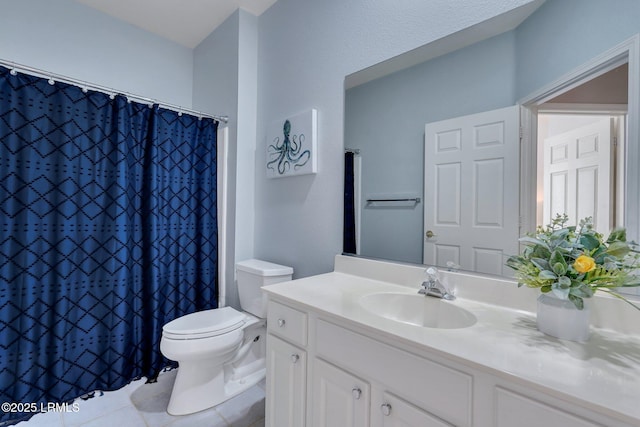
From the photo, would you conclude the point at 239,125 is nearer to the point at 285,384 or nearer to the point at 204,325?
the point at 204,325

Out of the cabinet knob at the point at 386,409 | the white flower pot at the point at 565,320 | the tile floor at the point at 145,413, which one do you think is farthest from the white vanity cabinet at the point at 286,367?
the white flower pot at the point at 565,320

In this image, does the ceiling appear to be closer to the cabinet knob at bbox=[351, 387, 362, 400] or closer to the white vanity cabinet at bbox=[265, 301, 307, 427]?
the white vanity cabinet at bbox=[265, 301, 307, 427]

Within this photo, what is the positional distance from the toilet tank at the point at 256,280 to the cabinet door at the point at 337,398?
780mm

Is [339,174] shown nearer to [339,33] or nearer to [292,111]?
[292,111]

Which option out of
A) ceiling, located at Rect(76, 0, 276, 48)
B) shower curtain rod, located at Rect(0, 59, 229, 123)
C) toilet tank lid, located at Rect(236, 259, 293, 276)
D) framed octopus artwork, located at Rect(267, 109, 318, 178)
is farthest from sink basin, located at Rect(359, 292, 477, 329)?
ceiling, located at Rect(76, 0, 276, 48)

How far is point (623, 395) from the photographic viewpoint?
0.52 meters

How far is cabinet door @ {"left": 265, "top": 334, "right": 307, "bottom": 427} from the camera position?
41.7 inches

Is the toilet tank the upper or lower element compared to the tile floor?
upper

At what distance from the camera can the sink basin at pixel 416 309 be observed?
3.39 feet

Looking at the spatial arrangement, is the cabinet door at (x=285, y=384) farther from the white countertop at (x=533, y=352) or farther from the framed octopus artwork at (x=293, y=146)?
the framed octopus artwork at (x=293, y=146)

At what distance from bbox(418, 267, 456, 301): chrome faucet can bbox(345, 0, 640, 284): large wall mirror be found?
0.32 ft

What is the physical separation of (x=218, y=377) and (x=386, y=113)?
1687 mm

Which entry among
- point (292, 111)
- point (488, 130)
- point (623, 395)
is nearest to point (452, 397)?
point (623, 395)

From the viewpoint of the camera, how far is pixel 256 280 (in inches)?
70.3
